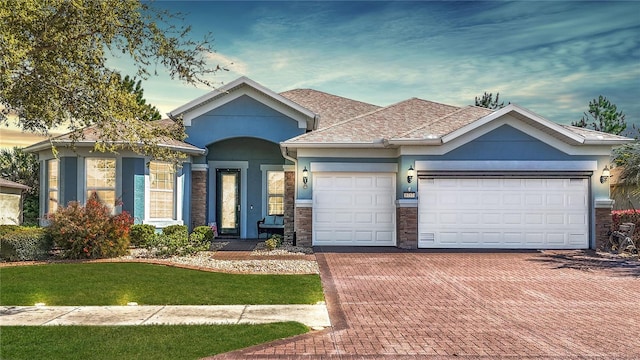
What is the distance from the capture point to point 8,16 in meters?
8.79

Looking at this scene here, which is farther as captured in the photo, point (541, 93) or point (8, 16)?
point (541, 93)

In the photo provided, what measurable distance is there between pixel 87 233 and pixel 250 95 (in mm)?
7882

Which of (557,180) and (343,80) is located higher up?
(343,80)

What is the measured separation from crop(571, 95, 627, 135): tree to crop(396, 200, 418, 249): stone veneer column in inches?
1013

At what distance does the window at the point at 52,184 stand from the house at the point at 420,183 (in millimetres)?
38

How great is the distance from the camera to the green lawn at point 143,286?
10.6 m

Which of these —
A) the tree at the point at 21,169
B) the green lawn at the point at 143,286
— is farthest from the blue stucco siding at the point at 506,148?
the tree at the point at 21,169

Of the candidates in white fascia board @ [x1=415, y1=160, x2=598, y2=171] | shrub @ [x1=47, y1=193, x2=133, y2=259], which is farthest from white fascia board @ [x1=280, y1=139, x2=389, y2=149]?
shrub @ [x1=47, y1=193, x2=133, y2=259]

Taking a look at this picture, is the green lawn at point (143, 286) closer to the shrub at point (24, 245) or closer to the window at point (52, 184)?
the shrub at point (24, 245)

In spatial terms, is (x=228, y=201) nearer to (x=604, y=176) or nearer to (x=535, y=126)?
(x=535, y=126)

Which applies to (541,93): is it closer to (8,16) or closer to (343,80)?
(343,80)

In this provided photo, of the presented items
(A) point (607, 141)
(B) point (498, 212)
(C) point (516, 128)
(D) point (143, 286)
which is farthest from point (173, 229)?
(A) point (607, 141)

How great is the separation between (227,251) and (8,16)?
10.5m

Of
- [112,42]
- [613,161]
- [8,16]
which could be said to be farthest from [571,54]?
[8,16]
